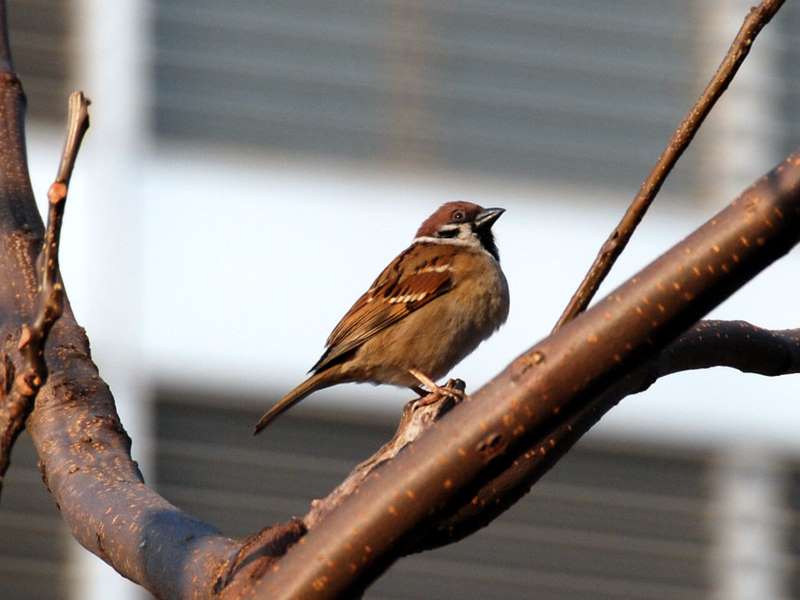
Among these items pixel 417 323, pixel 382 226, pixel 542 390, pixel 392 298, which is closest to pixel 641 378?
pixel 542 390

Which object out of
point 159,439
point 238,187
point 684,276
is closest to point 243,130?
point 238,187

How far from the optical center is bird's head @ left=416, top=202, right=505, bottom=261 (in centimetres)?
552

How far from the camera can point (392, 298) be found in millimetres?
5207

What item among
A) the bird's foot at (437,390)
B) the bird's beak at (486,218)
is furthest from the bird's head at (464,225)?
the bird's foot at (437,390)

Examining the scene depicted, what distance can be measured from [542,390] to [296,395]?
261 cm

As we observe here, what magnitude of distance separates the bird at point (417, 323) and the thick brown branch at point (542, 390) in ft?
8.37

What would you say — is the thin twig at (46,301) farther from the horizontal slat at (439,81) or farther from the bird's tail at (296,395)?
the horizontal slat at (439,81)

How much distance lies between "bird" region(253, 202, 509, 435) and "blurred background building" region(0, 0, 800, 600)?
2813mm

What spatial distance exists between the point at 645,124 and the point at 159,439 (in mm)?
2963

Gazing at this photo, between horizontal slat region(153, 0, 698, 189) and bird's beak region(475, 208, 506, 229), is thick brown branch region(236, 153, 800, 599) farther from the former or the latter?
horizontal slat region(153, 0, 698, 189)

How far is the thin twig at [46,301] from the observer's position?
81.9 inches

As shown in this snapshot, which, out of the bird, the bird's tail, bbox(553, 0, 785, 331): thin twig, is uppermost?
bbox(553, 0, 785, 331): thin twig

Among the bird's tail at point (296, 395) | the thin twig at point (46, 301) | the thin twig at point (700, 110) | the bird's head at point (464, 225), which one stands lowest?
the bird's tail at point (296, 395)

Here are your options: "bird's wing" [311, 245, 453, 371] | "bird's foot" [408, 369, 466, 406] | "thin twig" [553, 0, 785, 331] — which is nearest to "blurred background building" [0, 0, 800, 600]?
"bird's wing" [311, 245, 453, 371]
